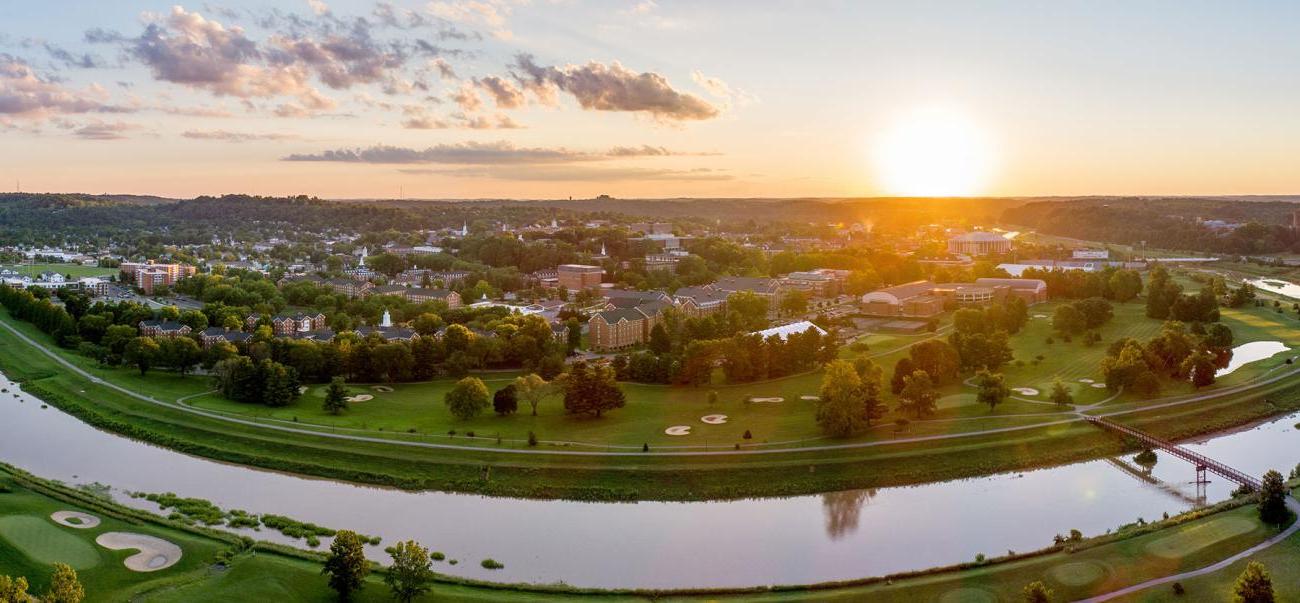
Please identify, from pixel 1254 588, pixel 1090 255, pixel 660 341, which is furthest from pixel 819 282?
pixel 1254 588

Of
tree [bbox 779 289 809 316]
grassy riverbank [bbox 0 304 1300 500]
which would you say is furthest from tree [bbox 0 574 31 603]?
tree [bbox 779 289 809 316]

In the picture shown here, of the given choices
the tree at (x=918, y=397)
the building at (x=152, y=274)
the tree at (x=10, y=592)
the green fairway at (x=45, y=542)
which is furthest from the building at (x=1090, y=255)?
the tree at (x=10, y=592)

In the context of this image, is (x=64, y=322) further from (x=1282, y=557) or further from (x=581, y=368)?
(x=1282, y=557)

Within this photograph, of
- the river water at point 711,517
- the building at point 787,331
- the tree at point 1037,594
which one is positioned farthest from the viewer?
the building at point 787,331

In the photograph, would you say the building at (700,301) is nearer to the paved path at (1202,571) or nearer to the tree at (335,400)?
the tree at (335,400)

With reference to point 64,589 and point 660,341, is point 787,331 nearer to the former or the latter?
point 660,341

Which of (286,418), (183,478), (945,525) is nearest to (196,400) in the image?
(286,418)

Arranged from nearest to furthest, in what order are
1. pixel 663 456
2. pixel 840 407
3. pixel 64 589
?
1. pixel 64 589
2. pixel 663 456
3. pixel 840 407

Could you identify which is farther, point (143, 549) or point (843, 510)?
point (843, 510)
